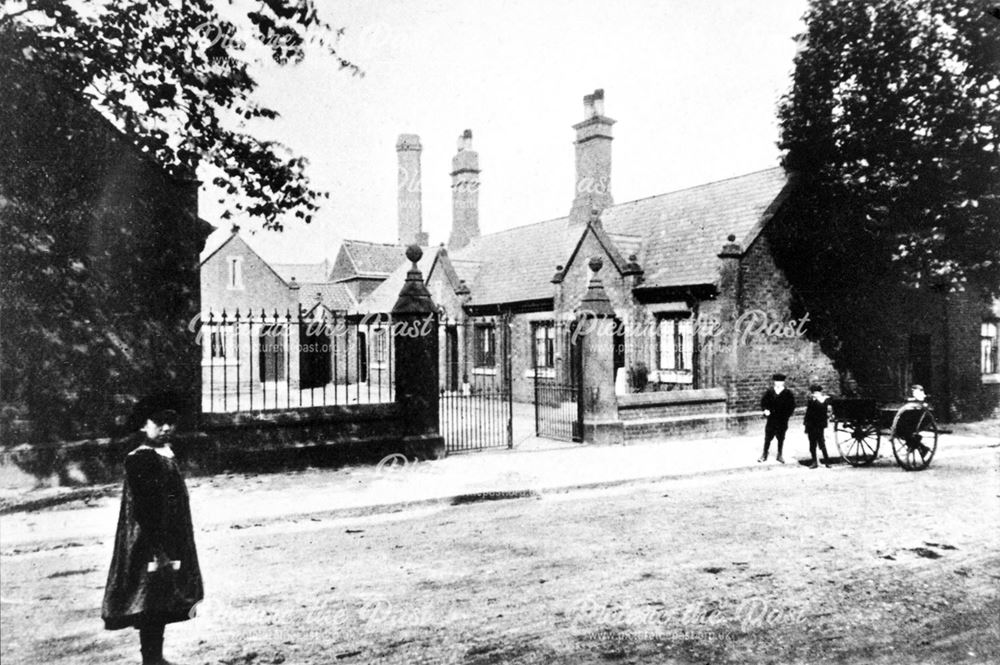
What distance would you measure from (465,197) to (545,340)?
16.2 m

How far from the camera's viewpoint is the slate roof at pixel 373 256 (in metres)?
44.2

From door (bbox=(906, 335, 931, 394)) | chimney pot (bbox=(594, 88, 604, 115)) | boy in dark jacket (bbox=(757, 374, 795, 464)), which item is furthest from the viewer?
chimney pot (bbox=(594, 88, 604, 115))

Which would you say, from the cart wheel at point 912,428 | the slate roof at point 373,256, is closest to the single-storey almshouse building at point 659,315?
the cart wheel at point 912,428

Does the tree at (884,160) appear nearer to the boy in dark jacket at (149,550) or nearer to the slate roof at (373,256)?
the boy in dark jacket at (149,550)

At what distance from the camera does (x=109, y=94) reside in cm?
853

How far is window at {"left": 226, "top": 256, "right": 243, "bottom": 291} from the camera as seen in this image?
3341 cm

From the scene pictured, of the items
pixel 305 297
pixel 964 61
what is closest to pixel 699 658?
pixel 964 61

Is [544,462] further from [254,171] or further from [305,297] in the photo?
[305,297]

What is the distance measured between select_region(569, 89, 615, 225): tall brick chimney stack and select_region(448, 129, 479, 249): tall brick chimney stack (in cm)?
1045

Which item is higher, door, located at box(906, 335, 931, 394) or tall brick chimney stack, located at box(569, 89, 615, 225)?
tall brick chimney stack, located at box(569, 89, 615, 225)

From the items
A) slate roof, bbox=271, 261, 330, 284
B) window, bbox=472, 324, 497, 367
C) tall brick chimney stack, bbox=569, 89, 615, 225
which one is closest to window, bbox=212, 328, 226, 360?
window, bbox=472, 324, 497, 367

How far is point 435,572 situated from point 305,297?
39384 millimetres

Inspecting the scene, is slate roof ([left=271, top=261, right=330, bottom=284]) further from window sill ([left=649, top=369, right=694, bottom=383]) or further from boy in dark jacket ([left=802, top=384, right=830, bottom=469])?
boy in dark jacket ([left=802, top=384, right=830, bottom=469])

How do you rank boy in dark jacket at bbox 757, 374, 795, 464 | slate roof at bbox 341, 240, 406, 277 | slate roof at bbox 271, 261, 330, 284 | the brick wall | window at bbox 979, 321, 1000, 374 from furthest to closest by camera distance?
slate roof at bbox 271, 261, 330, 284
slate roof at bbox 341, 240, 406, 277
window at bbox 979, 321, 1000, 374
the brick wall
boy in dark jacket at bbox 757, 374, 795, 464
